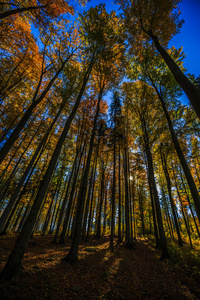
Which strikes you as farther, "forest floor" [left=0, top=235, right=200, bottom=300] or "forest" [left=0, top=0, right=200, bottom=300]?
"forest" [left=0, top=0, right=200, bottom=300]

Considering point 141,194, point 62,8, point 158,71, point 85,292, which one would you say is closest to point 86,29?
point 62,8

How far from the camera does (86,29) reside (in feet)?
22.5

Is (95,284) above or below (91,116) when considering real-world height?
below

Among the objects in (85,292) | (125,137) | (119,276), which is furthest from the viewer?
(125,137)

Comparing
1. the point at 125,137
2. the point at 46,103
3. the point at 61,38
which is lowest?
the point at 125,137

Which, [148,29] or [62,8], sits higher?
[62,8]

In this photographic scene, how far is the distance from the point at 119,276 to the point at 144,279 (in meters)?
1.08

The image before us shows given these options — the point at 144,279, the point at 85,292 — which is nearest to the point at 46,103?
the point at 85,292

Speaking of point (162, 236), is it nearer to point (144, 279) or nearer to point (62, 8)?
point (144, 279)

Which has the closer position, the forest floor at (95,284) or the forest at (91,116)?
the forest floor at (95,284)

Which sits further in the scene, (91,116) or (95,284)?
(91,116)

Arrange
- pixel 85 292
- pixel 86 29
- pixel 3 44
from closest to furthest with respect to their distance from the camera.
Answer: pixel 85 292
pixel 86 29
pixel 3 44

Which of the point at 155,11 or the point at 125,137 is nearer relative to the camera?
the point at 155,11

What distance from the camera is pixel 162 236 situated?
285 inches
